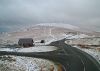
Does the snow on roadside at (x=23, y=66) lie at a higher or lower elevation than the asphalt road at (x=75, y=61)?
higher

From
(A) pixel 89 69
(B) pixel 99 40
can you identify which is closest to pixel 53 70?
(A) pixel 89 69

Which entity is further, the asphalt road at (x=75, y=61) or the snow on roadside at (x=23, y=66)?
the asphalt road at (x=75, y=61)

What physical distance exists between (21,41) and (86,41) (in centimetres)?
2690

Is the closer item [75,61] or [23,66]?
[23,66]

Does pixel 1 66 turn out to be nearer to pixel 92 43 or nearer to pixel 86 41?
pixel 92 43

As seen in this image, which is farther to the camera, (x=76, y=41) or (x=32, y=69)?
(x=76, y=41)

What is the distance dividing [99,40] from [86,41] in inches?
390

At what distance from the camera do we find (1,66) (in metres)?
22.1

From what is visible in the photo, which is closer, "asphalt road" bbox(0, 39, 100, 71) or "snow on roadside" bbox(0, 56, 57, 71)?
"snow on roadside" bbox(0, 56, 57, 71)

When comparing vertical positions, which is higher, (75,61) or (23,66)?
(23,66)

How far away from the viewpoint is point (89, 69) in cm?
2103

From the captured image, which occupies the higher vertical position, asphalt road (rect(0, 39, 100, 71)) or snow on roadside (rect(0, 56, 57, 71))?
snow on roadside (rect(0, 56, 57, 71))

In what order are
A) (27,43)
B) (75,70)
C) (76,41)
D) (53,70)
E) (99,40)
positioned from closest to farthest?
(75,70) < (53,70) < (99,40) < (27,43) < (76,41)

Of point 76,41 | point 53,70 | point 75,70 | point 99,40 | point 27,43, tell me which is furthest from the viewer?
point 76,41
